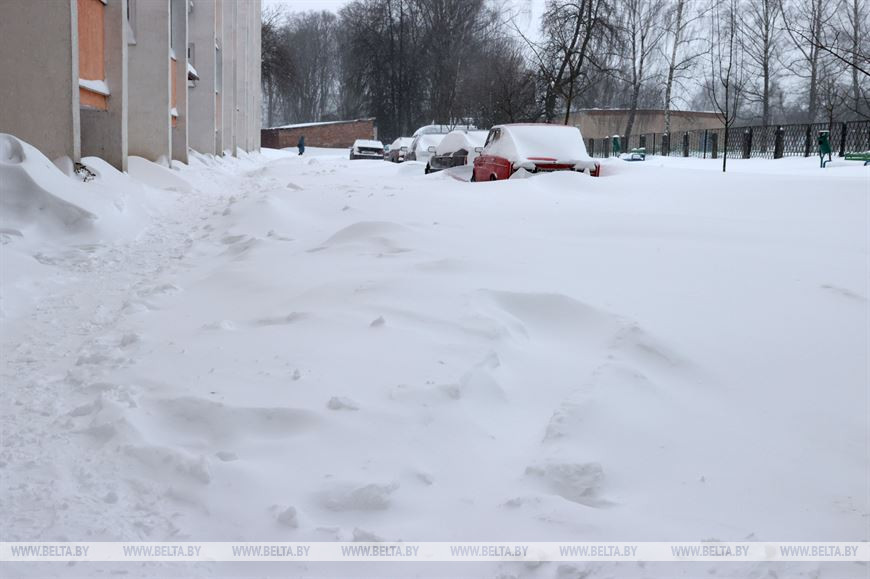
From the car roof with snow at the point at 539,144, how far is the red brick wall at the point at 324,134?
152 feet

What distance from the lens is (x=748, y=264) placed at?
5.96 meters

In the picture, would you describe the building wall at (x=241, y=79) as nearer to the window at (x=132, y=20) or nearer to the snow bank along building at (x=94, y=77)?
the snow bank along building at (x=94, y=77)

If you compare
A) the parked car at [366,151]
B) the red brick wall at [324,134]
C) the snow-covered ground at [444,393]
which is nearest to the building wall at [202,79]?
the parked car at [366,151]

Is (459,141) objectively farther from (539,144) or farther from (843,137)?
(843,137)

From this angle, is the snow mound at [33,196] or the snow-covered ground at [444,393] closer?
the snow-covered ground at [444,393]

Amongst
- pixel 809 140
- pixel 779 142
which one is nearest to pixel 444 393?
pixel 809 140

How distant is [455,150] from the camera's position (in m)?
21.0

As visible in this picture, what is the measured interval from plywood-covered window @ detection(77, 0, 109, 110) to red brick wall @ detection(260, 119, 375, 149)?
46.4 metres

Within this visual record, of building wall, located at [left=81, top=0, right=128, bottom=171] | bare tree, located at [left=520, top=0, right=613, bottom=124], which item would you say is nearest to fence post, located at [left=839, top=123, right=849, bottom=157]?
bare tree, located at [left=520, top=0, right=613, bottom=124]

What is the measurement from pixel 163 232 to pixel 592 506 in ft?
24.0

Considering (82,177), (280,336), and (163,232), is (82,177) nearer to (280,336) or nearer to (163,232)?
(163,232)

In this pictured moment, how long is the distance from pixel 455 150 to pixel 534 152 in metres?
7.76

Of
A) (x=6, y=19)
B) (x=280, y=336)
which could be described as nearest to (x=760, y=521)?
(x=280, y=336)

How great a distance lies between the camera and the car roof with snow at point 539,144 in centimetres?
1330
